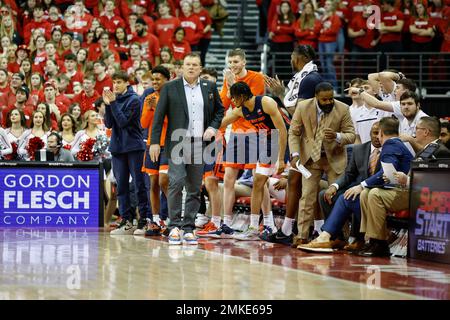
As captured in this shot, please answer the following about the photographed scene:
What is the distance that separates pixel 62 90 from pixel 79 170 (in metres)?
4.96

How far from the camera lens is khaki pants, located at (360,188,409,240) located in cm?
1011

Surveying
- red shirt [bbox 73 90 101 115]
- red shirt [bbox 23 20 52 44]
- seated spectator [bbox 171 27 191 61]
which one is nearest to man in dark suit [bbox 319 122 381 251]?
red shirt [bbox 73 90 101 115]

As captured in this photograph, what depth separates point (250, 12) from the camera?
21.6m

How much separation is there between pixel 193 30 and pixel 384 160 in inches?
403

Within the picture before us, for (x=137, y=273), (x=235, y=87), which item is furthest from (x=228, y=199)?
(x=137, y=273)

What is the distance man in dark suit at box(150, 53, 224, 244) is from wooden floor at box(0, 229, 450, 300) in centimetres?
40

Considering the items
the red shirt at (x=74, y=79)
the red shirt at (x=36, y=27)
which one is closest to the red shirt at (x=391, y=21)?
the red shirt at (x=74, y=79)

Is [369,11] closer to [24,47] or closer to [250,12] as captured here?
[250,12]

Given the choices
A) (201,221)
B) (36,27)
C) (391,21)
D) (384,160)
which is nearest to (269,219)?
(201,221)

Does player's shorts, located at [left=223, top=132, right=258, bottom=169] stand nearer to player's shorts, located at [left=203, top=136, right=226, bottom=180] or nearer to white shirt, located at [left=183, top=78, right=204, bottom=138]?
player's shorts, located at [left=203, top=136, right=226, bottom=180]

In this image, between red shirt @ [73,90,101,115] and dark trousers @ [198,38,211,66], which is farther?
dark trousers @ [198,38,211,66]

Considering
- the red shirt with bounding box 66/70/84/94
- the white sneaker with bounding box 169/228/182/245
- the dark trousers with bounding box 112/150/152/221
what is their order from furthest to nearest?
the red shirt with bounding box 66/70/84/94
the dark trousers with bounding box 112/150/152/221
the white sneaker with bounding box 169/228/182/245

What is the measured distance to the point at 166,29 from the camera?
20.0 metres

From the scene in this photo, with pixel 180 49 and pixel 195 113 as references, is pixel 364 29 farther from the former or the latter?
pixel 195 113
